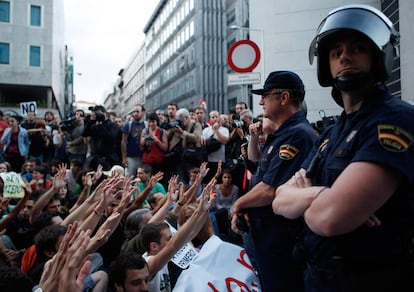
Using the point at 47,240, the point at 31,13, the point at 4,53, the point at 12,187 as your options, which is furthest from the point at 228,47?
the point at 47,240

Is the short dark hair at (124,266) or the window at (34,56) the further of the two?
the window at (34,56)

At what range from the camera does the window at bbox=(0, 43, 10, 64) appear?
1309 inches

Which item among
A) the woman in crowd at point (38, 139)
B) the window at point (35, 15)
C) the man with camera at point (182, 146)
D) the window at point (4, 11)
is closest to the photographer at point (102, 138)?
the man with camera at point (182, 146)

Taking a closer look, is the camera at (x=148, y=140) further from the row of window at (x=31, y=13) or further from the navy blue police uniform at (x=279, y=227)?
the row of window at (x=31, y=13)

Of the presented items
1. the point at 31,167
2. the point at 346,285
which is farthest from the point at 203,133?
Result: the point at 346,285

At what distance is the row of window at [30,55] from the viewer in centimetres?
3328

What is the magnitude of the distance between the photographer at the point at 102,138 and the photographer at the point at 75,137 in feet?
3.14

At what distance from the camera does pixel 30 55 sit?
33969 mm

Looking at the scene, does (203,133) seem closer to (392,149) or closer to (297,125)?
(297,125)

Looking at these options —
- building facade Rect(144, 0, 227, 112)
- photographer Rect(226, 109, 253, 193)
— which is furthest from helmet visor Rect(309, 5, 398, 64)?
building facade Rect(144, 0, 227, 112)

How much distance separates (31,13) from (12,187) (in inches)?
1286

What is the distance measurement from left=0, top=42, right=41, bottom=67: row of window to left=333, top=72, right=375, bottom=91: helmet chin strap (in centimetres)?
3572

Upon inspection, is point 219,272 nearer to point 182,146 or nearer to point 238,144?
point 238,144

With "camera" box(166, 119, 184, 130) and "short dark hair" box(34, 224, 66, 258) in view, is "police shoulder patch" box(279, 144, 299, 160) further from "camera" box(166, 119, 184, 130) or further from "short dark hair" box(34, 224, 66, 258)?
"camera" box(166, 119, 184, 130)
